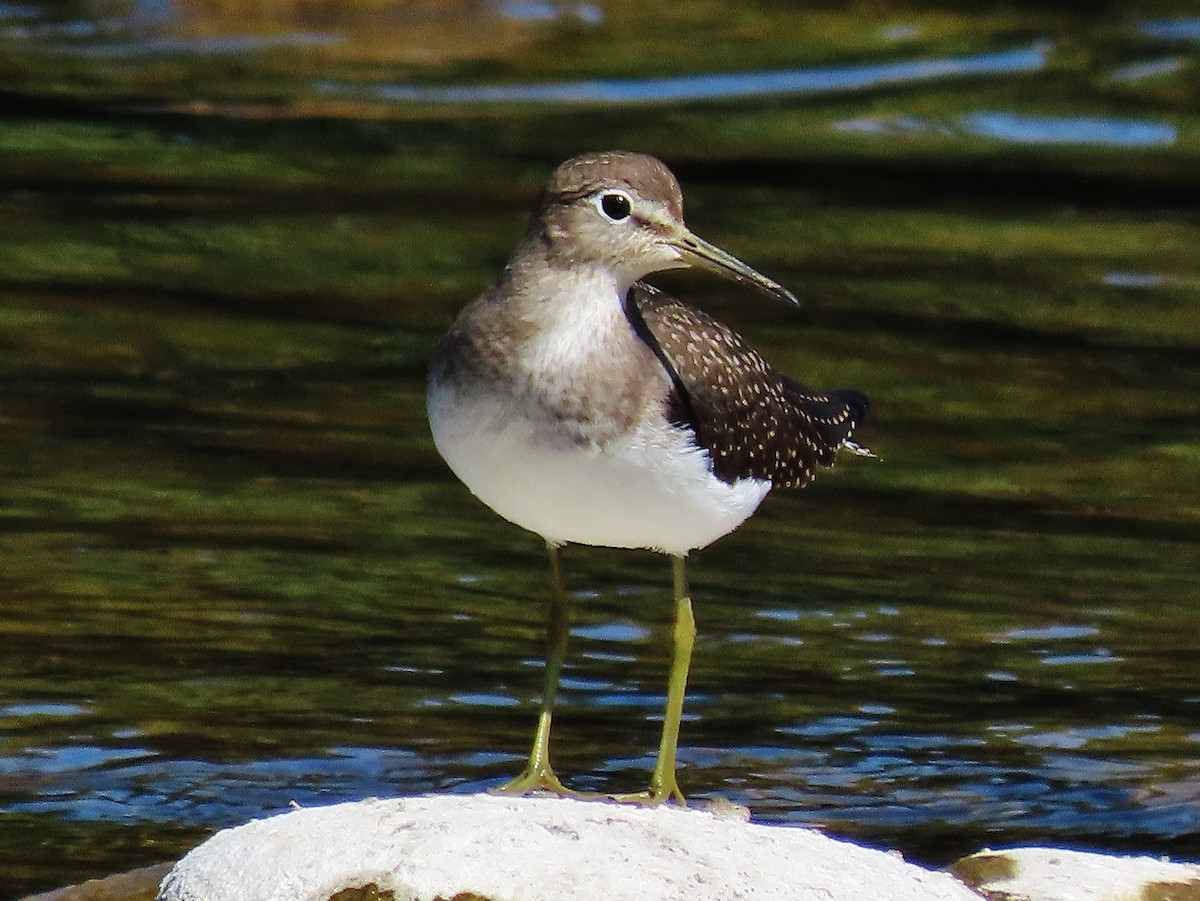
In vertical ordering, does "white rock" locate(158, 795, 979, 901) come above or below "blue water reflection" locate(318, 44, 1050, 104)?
below

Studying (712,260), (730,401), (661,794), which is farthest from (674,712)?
(712,260)

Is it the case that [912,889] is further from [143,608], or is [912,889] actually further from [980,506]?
[980,506]

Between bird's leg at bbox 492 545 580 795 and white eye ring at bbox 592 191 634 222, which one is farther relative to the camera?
bird's leg at bbox 492 545 580 795

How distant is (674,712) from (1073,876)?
5.07 feet

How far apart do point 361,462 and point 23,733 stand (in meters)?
3.62

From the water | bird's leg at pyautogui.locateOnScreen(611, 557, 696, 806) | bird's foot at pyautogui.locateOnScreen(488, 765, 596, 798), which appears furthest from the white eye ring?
the water

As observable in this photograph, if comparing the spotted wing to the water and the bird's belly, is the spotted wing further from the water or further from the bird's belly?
the water

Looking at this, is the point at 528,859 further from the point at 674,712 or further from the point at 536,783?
the point at 674,712

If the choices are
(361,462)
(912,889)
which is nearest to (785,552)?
(361,462)

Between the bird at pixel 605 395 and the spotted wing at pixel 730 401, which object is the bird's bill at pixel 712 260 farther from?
the spotted wing at pixel 730 401

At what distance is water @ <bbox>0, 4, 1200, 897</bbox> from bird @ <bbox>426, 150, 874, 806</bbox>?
4.15 ft

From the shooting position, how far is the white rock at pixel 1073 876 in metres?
6.74

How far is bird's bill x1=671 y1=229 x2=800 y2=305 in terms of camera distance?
7.40 metres

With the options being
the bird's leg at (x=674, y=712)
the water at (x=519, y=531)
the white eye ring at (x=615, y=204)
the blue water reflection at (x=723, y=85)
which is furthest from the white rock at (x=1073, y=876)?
the blue water reflection at (x=723, y=85)
